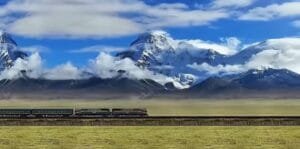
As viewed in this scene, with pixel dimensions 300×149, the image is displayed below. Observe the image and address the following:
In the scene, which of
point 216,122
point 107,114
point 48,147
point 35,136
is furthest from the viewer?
point 107,114

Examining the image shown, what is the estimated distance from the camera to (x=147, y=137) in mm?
47562

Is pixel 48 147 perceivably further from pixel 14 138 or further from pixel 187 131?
pixel 187 131

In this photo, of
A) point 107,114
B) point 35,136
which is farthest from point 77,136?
point 107,114

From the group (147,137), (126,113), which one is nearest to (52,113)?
(126,113)

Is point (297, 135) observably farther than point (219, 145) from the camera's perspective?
Yes

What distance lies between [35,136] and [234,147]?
45.2 feet

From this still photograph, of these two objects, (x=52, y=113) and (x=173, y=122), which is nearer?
(x=173, y=122)

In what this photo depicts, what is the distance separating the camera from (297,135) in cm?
4856

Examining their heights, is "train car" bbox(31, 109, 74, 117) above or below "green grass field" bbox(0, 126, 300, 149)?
above

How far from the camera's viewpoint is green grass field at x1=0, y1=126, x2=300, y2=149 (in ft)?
148

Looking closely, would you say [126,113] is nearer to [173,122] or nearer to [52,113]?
[52,113]

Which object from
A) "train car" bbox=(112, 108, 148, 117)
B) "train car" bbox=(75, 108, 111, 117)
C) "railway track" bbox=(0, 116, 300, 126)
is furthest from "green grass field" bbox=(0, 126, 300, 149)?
"train car" bbox=(112, 108, 148, 117)

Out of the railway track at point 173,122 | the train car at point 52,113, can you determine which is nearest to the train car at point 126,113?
the train car at point 52,113

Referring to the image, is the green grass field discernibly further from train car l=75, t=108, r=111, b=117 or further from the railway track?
train car l=75, t=108, r=111, b=117
